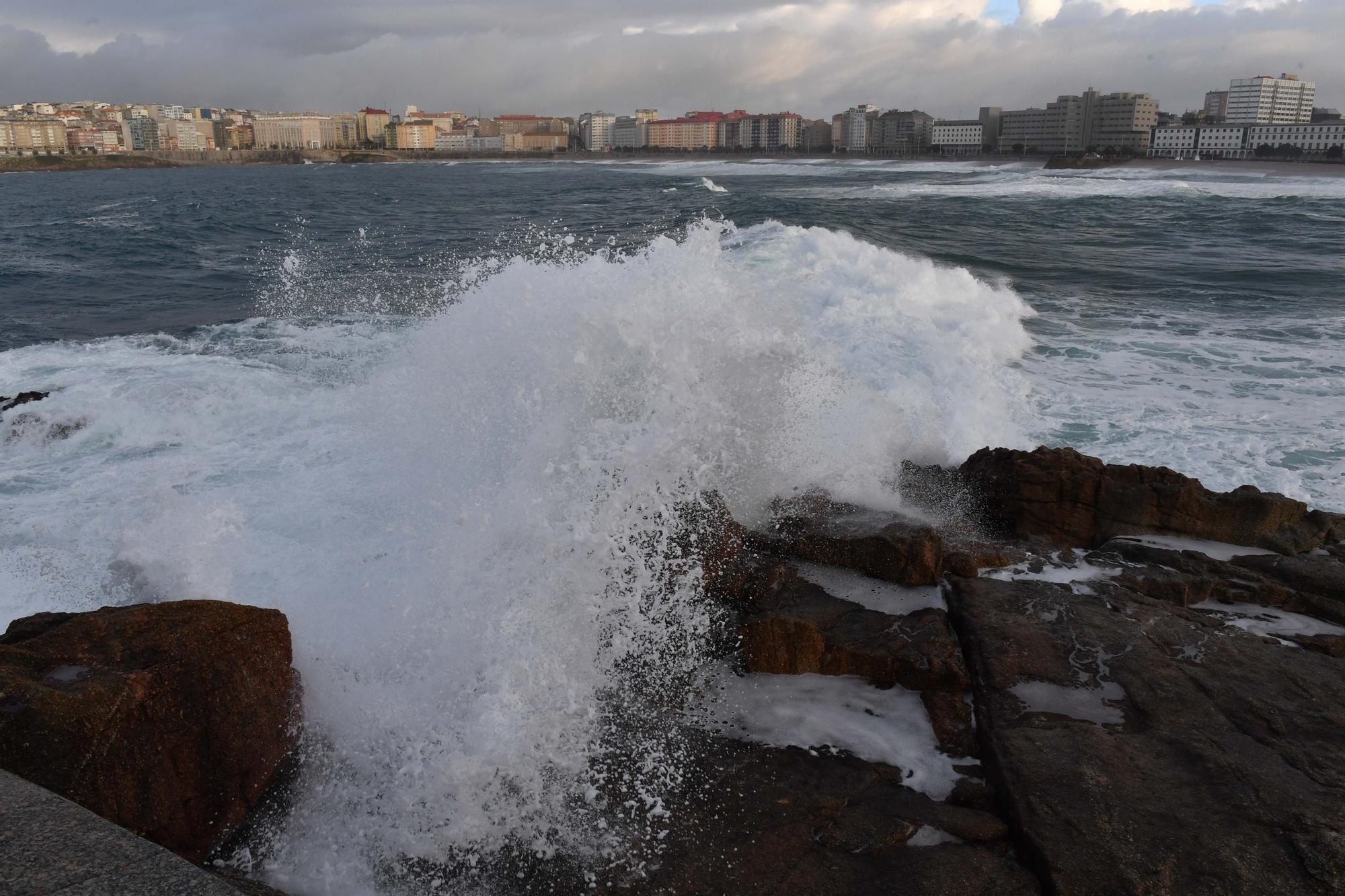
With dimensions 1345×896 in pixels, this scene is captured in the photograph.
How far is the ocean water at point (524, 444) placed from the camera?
356cm

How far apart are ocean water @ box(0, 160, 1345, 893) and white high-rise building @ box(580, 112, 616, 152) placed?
497ft

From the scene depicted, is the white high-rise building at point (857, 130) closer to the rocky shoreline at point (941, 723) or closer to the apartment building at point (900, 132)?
the apartment building at point (900, 132)

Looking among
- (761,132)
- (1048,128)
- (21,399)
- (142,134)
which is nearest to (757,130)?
(761,132)

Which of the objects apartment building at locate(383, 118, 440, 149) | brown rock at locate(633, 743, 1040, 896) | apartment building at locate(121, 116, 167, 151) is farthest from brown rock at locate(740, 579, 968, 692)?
apartment building at locate(121, 116, 167, 151)

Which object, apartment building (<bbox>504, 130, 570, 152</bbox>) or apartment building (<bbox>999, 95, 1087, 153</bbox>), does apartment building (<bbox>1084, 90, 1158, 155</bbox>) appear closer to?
apartment building (<bbox>999, 95, 1087, 153</bbox>)

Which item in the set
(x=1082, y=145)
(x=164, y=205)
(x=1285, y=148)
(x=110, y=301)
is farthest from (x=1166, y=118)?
(x=110, y=301)

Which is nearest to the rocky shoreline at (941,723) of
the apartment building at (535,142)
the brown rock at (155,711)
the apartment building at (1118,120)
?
the brown rock at (155,711)

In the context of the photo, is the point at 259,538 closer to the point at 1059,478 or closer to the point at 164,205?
the point at 1059,478

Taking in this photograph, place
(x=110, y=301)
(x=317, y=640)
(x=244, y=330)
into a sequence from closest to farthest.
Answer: (x=317, y=640) → (x=244, y=330) → (x=110, y=301)

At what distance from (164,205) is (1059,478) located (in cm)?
4167

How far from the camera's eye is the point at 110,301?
14.6 m

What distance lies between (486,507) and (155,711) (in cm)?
210

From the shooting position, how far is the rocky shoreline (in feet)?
9.21

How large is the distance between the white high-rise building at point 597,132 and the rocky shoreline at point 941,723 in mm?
160754
